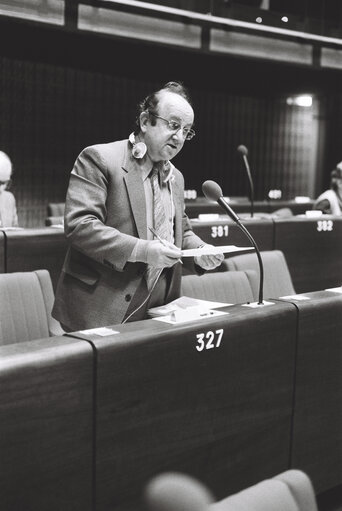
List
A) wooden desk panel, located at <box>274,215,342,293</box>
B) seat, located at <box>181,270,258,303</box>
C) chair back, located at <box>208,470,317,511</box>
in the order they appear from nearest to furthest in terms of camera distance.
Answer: chair back, located at <box>208,470,317,511</box>
seat, located at <box>181,270,258,303</box>
wooden desk panel, located at <box>274,215,342,293</box>

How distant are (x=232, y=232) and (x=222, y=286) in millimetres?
1914

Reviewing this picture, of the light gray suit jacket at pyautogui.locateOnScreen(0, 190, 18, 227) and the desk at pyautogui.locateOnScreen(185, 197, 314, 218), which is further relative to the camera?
the desk at pyautogui.locateOnScreen(185, 197, 314, 218)

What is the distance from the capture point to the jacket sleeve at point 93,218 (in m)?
2.39

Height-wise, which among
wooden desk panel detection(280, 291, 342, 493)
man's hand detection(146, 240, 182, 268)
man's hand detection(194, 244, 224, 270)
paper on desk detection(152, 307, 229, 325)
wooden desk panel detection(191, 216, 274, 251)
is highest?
man's hand detection(146, 240, 182, 268)

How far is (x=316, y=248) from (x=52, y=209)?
282 cm

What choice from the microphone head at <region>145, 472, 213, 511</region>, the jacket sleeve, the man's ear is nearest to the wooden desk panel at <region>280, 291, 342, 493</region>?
the jacket sleeve

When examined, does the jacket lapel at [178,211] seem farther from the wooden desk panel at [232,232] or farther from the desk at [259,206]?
the desk at [259,206]

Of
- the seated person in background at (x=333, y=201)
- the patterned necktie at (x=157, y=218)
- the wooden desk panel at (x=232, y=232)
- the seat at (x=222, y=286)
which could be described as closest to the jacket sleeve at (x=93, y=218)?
the patterned necktie at (x=157, y=218)

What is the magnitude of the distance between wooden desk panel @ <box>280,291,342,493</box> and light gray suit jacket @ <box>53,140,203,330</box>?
0.63 meters

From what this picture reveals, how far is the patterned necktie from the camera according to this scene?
2.58 metres

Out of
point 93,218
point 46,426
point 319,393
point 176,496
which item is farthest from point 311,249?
point 176,496

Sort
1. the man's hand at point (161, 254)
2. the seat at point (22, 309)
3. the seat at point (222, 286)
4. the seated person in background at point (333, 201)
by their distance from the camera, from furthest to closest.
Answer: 1. the seated person in background at point (333, 201)
2. the seat at point (222, 286)
3. the seat at point (22, 309)
4. the man's hand at point (161, 254)

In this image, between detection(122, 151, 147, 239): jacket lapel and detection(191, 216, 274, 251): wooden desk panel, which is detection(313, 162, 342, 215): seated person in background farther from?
detection(122, 151, 147, 239): jacket lapel

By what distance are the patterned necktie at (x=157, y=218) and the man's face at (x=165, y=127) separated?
0.08m
